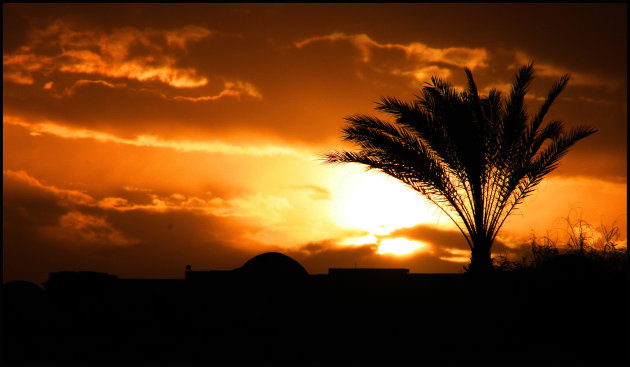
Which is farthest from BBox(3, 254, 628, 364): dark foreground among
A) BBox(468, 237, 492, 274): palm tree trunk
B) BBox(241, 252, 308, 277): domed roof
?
BBox(241, 252, 308, 277): domed roof

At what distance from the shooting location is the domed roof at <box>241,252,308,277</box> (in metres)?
16.7

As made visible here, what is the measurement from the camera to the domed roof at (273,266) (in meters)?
16.7

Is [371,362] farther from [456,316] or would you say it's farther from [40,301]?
[40,301]

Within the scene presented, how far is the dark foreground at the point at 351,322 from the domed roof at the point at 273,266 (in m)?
2.82

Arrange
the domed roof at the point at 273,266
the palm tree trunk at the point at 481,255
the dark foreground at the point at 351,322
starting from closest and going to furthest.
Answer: the dark foreground at the point at 351,322 < the palm tree trunk at the point at 481,255 < the domed roof at the point at 273,266

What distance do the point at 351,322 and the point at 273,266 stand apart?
655 centimetres

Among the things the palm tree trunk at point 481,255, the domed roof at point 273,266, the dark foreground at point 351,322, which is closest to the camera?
the dark foreground at point 351,322

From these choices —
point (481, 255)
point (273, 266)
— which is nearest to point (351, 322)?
point (481, 255)

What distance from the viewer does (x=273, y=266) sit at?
17.0 metres

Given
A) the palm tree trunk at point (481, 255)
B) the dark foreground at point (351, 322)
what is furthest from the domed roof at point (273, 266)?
the palm tree trunk at point (481, 255)

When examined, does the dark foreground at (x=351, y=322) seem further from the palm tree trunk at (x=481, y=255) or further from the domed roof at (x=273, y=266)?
the domed roof at (x=273, y=266)

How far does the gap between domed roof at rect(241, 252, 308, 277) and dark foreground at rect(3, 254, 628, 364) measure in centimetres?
282

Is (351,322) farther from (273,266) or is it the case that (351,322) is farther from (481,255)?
(273,266)

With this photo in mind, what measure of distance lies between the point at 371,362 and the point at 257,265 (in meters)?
8.92
